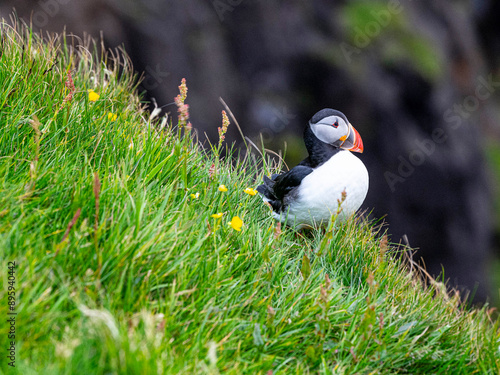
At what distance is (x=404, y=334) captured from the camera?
9.04ft

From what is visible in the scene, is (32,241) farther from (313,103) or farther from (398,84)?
(398,84)

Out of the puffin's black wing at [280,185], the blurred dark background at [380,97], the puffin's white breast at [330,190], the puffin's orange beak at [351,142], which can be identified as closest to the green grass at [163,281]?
the puffin's white breast at [330,190]

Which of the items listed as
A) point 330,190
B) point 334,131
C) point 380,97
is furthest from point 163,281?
point 380,97

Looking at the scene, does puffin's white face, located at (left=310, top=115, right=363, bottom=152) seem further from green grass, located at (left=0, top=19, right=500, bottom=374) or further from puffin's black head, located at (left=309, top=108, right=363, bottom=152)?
green grass, located at (left=0, top=19, right=500, bottom=374)

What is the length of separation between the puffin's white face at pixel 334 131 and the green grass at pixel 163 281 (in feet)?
2.40

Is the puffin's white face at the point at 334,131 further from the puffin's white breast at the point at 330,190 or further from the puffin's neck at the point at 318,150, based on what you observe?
the puffin's white breast at the point at 330,190

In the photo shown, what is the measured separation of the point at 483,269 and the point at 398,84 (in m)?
4.81

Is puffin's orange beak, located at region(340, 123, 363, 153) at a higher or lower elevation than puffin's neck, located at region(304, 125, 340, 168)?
higher

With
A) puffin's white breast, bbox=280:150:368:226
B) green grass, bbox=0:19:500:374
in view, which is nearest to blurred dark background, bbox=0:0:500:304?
puffin's white breast, bbox=280:150:368:226

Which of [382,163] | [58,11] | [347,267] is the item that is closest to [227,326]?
[347,267]

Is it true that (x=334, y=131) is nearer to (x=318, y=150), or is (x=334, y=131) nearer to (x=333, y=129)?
(x=333, y=129)

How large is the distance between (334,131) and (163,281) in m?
2.08

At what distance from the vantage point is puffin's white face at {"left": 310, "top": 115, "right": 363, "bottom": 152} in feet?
13.0

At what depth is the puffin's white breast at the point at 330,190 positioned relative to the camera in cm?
373
